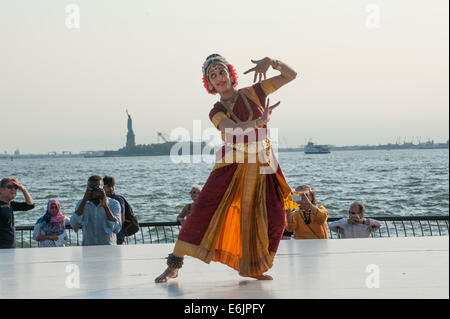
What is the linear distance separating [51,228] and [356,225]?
126 inches

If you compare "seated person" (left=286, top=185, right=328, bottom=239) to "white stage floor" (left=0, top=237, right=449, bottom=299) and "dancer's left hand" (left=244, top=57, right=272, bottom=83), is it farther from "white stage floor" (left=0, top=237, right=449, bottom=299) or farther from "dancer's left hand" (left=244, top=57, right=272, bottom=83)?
"dancer's left hand" (left=244, top=57, right=272, bottom=83)

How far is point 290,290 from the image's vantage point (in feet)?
15.0

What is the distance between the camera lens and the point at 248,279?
16.8 ft

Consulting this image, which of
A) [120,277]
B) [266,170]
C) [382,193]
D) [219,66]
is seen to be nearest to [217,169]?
[266,170]

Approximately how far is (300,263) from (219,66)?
1.76 m

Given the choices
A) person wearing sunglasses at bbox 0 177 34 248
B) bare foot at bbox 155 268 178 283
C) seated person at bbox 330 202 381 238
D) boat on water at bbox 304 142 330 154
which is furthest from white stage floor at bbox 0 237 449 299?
boat on water at bbox 304 142 330 154

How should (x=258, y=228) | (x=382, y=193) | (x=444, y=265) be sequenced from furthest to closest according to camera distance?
(x=382, y=193) < (x=444, y=265) < (x=258, y=228)

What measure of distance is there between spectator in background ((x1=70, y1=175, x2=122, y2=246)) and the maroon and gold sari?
1.82 metres

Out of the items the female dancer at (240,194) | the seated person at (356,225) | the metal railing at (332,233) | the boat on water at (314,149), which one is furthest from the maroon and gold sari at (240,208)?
the boat on water at (314,149)

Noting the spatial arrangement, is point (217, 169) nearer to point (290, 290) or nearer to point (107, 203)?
point (290, 290)

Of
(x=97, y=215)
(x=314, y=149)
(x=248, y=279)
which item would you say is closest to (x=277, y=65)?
(x=248, y=279)

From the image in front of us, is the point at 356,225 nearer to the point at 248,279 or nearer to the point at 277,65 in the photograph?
the point at 248,279

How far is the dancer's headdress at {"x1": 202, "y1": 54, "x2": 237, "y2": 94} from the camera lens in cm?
505

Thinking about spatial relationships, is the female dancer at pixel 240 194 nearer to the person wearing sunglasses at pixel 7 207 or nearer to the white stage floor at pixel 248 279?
the white stage floor at pixel 248 279
